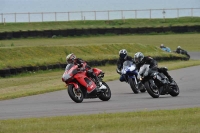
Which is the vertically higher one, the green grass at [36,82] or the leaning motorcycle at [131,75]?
the leaning motorcycle at [131,75]

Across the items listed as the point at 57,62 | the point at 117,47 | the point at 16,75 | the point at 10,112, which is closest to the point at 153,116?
the point at 10,112

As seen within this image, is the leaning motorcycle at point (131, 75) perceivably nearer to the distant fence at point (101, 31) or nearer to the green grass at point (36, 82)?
the green grass at point (36, 82)

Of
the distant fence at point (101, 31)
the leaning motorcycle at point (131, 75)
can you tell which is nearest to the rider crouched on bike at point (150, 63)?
the leaning motorcycle at point (131, 75)

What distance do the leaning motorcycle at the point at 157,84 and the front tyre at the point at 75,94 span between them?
177cm

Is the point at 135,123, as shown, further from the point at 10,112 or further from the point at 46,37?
the point at 46,37

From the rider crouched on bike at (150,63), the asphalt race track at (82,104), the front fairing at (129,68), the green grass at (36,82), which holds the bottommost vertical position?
the green grass at (36,82)

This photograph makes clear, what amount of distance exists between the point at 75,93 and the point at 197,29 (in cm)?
4764

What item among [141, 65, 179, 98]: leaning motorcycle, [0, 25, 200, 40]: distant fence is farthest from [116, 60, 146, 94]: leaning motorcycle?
[0, 25, 200, 40]: distant fence

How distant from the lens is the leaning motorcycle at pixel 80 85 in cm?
1631

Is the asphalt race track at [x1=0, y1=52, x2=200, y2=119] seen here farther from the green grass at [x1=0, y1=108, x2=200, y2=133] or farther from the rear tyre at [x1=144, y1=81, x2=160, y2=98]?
the green grass at [x1=0, y1=108, x2=200, y2=133]

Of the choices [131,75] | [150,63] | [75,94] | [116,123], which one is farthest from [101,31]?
[116,123]

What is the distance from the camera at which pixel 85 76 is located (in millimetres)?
16641

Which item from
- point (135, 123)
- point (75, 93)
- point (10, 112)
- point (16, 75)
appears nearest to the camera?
point (135, 123)

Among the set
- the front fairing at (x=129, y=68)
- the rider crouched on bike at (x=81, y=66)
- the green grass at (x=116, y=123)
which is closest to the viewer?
the green grass at (x=116, y=123)
